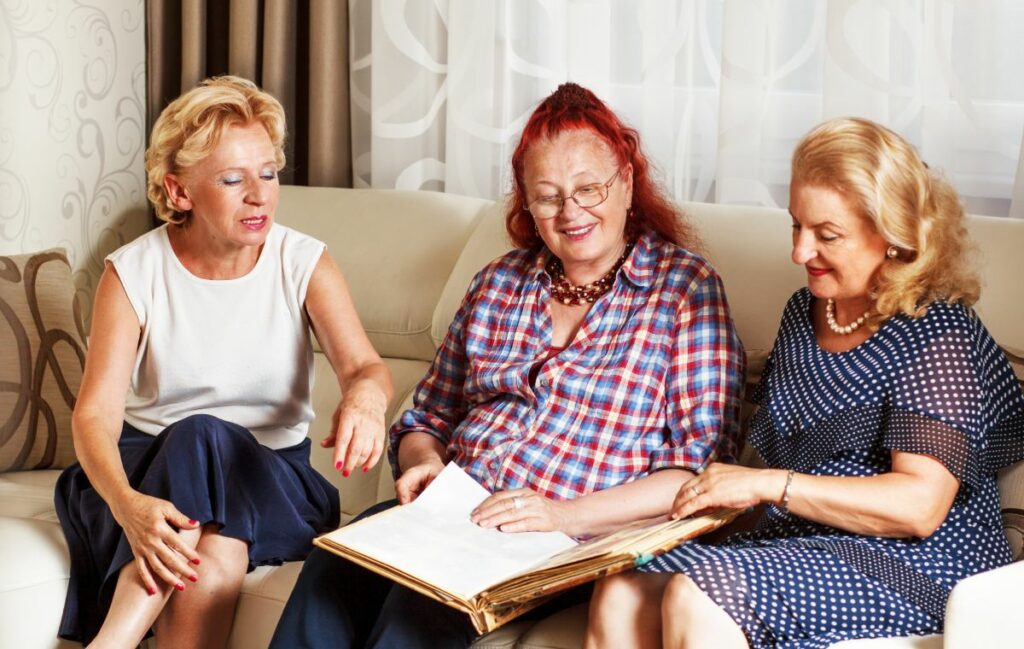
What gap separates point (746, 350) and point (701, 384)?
0.22 m

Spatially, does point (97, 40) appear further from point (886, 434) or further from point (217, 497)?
point (886, 434)

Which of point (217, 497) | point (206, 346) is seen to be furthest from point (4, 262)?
point (217, 497)

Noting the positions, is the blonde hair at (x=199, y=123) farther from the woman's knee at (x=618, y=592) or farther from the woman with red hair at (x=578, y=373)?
the woman's knee at (x=618, y=592)

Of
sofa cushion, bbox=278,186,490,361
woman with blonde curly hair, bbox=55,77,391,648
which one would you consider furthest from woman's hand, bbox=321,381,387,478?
sofa cushion, bbox=278,186,490,361

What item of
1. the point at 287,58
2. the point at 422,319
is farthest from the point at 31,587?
the point at 287,58

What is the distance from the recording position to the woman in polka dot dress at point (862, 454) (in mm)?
1465

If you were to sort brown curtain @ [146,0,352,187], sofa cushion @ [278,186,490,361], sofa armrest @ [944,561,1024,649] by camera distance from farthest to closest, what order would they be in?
brown curtain @ [146,0,352,187] → sofa cushion @ [278,186,490,361] → sofa armrest @ [944,561,1024,649]

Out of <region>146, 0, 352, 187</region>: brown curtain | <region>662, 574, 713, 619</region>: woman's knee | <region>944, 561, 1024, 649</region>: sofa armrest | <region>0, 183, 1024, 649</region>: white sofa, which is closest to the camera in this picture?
<region>944, 561, 1024, 649</region>: sofa armrest

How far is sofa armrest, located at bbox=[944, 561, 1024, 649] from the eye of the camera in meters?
1.31

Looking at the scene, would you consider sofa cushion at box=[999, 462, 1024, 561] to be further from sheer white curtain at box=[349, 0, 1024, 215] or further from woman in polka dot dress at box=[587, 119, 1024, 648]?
sheer white curtain at box=[349, 0, 1024, 215]

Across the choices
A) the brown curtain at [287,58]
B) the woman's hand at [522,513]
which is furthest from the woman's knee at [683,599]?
the brown curtain at [287,58]

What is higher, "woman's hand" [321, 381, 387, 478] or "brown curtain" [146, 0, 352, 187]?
"brown curtain" [146, 0, 352, 187]

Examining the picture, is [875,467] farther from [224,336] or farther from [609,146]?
[224,336]

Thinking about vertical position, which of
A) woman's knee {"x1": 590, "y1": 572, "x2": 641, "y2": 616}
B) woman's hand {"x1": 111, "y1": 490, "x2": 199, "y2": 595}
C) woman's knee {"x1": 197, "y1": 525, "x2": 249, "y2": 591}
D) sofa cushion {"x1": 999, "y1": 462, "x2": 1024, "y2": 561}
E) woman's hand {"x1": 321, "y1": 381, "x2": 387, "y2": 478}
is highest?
woman's hand {"x1": 321, "y1": 381, "x2": 387, "y2": 478}
